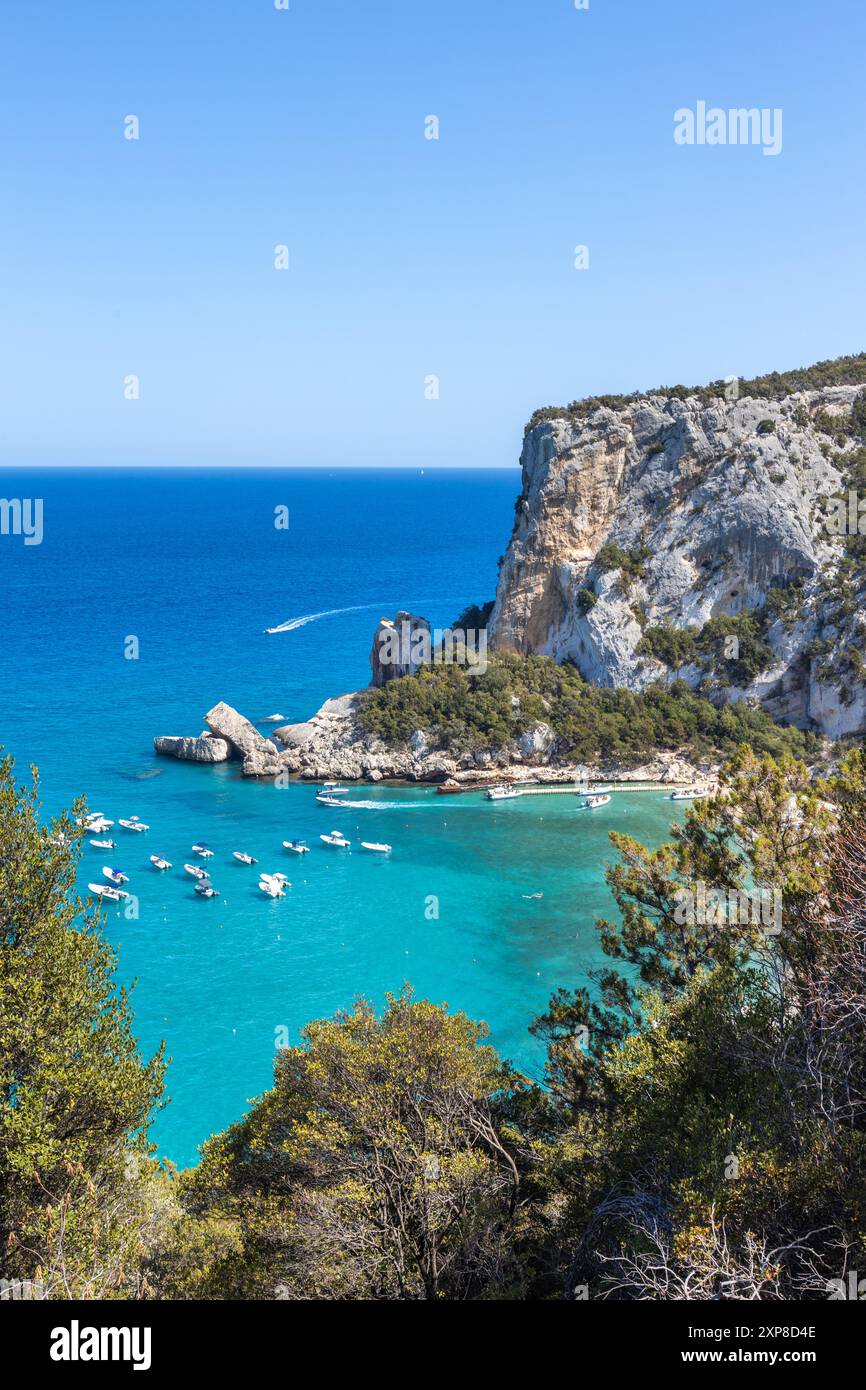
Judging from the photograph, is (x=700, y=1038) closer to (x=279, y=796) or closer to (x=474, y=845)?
(x=474, y=845)

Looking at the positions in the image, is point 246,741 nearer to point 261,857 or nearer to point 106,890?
point 261,857

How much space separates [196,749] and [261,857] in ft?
38.9

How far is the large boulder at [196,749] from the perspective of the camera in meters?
45.4

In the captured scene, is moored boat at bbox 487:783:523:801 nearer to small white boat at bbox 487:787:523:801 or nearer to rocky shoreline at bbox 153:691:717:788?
small white boat at bbox 487:787:523:801

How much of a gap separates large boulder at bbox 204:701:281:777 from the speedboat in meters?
8.61

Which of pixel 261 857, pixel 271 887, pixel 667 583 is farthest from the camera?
pixel 667 583

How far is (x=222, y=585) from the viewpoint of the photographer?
9375cm

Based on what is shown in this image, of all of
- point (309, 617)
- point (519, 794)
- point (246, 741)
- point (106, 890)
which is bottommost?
point (106, 890)

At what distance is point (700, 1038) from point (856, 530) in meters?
41.1

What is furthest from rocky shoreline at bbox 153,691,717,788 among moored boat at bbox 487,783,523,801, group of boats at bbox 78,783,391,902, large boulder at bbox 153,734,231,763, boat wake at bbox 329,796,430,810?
group of boats at bbox 78,783,391,902

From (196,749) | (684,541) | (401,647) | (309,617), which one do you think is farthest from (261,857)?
(309,617)

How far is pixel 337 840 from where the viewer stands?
36.3 metres

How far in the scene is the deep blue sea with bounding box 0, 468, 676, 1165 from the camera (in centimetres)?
2462

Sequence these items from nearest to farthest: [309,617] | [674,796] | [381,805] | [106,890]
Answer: [106,890] < [674,796] < [381,805] < [309,617]
